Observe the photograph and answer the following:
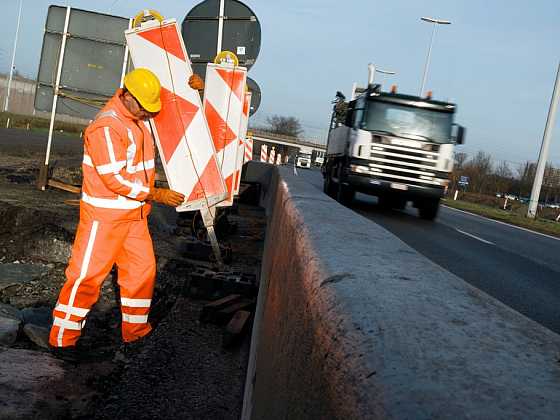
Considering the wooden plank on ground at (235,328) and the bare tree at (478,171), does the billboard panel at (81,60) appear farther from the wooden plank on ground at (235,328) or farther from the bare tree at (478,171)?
the bare tree at (478,171)

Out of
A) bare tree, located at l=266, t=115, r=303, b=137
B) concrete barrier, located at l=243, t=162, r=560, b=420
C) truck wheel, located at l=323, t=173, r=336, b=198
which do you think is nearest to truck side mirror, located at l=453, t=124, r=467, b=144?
truck wheel, located at l=323, t=173, r=336, b=198

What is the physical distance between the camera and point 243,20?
669 centimetres

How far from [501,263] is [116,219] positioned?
628cm

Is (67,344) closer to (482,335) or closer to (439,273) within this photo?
(439,273)

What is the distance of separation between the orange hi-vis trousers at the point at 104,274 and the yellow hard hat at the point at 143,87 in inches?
32.8

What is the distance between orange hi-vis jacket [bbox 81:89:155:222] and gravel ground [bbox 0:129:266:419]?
849 millimetres

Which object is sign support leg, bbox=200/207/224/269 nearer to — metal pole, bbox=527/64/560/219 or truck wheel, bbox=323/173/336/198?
truck wheel, bbox=323/173/336/198

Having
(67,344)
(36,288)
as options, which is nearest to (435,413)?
(67,344)

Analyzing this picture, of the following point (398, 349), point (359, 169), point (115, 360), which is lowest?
point (115, 360)

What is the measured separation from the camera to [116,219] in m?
3.72

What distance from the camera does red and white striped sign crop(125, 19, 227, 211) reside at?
472 centimetres

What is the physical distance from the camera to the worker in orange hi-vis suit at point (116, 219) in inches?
142

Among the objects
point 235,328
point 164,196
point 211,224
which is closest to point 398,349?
point 235,328

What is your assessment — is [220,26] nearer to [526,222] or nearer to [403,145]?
[403,145]
